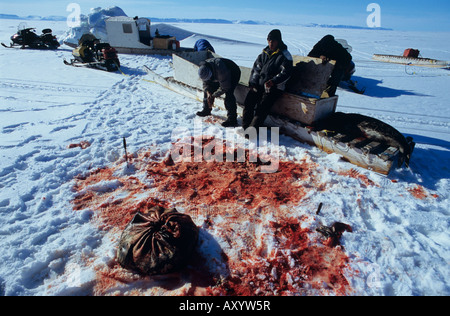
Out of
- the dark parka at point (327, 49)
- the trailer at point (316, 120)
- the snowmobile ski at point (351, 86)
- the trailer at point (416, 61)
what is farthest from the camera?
the trailer at point (416, 61)

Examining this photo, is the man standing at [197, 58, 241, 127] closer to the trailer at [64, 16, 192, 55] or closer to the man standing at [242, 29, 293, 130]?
the man standing at [242, 29, 293, 130]

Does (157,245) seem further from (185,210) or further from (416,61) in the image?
(416,61)

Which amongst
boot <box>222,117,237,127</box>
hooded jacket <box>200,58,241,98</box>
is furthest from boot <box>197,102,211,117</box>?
boot <box>222,117,237,127</box>

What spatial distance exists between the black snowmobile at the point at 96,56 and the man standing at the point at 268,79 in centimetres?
730

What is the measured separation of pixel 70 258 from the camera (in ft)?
7.46

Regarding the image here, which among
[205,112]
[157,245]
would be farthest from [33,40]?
[157,245]

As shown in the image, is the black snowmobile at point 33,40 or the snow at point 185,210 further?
the black snowmobile at point 33,40

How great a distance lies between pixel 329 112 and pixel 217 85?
2.29 meters

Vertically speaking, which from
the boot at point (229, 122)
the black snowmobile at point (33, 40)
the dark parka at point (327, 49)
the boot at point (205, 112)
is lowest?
the boot at point (229, 122)

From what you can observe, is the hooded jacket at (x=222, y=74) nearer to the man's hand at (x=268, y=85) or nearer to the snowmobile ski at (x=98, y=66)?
the man's hand at (x=268, y=85)

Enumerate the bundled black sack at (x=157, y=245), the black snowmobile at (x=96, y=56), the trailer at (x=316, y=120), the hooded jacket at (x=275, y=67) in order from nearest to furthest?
the bundled black sack at (x=157, y=245)
the trailer at (x=316, y=120)
the hooded jacket at (x=275, y=67)
the black snowmobile at (x=96, y=56)

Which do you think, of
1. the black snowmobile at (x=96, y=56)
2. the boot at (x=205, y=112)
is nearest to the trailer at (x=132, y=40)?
the black snowmobile at (x=96, y=56)

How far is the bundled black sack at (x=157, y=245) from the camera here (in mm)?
2049

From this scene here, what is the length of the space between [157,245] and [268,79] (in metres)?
3.50
